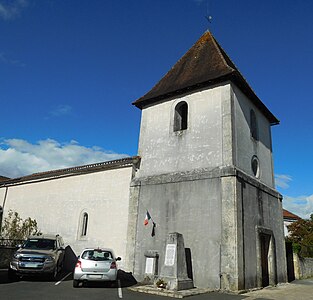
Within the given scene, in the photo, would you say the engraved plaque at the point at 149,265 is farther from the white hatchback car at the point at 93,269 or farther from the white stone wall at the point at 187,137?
the white stone wall at the point at 187,137

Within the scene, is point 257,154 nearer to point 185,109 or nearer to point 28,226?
point 185,109

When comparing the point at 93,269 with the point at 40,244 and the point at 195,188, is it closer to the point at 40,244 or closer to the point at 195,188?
the point at 40,244

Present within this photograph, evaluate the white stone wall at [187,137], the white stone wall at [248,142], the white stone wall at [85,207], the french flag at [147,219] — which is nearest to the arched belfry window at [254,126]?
the white stone wall at [248,142]

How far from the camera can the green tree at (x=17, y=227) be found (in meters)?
19.6

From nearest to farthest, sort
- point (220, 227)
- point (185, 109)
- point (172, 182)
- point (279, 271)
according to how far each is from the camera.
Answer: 1. point (220, 227)
2. point (172, 182)
3. point (279, 271)
4. point (185, 109)

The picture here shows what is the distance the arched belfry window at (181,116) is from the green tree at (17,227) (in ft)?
36.2

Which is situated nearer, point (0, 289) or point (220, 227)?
point (0, 289)

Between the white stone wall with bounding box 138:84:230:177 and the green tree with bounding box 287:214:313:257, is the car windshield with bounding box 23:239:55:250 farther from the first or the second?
the green tree with bounding box 287:214:313:257

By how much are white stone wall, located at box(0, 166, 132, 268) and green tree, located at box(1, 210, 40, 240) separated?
1.19 feet

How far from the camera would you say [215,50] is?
17.4 m

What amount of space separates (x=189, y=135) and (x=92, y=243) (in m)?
7.50

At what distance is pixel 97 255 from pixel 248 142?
8810 mm

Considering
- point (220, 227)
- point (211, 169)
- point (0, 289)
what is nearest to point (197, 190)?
point (211, 169)

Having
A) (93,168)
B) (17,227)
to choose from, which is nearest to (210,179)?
(93,168)
